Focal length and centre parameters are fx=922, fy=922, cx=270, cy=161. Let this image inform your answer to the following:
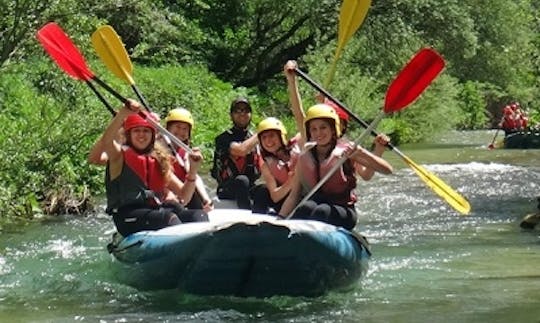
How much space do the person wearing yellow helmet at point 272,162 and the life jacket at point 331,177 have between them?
2.06ft

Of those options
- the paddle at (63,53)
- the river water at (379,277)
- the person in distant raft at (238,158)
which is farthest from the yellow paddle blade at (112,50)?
the river water at (379,277)

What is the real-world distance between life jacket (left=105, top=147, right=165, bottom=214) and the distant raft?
15.4m

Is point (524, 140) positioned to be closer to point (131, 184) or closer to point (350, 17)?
point (350, 17)

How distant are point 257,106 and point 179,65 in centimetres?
177

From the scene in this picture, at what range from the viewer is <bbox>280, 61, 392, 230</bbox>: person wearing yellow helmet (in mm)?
5777

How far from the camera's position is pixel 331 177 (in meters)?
5.95

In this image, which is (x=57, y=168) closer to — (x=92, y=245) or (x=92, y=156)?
(x=92, y=245)

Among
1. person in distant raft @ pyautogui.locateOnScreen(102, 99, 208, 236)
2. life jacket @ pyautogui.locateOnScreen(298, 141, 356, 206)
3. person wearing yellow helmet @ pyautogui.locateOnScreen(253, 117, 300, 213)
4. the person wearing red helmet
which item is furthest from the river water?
the person wearing red helmet

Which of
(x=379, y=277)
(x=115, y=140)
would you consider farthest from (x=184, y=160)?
(x=379, y=277)

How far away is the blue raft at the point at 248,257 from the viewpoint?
5137mm

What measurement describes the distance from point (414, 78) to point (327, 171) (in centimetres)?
92

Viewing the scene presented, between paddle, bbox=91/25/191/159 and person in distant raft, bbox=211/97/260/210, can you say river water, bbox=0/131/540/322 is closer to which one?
person in distant raft, bbox=211/97/260/210

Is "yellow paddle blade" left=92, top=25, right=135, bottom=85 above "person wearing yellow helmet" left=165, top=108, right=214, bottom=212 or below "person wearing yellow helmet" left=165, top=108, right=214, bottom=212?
above

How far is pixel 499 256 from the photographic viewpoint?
7.18 meters
